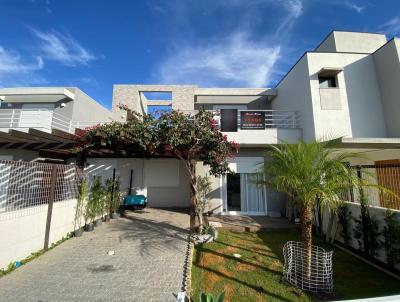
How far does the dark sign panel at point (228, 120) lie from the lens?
39.3ft

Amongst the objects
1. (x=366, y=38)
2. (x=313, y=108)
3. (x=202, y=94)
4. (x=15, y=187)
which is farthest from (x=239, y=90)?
(x=15, y=187)

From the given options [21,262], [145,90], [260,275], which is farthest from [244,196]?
[145,90]

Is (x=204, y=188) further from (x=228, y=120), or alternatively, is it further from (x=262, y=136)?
(x=262, y=136)

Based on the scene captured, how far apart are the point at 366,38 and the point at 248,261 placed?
1691 cm

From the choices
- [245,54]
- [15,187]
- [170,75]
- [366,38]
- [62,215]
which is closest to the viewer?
[15,187]

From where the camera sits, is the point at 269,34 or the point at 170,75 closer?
the point at 269,34

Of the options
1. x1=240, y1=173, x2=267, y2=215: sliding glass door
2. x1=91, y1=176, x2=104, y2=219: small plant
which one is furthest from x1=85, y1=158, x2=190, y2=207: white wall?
x1=91, y1=176, x2=104, y2=219: small plant

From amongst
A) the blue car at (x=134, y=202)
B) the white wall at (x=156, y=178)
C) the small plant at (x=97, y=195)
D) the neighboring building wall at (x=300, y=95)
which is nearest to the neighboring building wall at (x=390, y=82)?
the neighboring building wall at (x=300, y=95)

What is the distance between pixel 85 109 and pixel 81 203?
12.5 metres

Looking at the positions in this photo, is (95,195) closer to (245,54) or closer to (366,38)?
(245,54)

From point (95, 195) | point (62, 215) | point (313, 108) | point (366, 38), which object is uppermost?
point (366, 38)

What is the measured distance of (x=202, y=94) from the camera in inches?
634

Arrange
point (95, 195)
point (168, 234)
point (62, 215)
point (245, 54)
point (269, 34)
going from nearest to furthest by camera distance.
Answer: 1. point (62, 215)
2. point (168, 234)
3. point (95, 195)
4. point (269, 34)
5. point (245, 54)

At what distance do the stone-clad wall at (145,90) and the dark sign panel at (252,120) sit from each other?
4.95 metres
